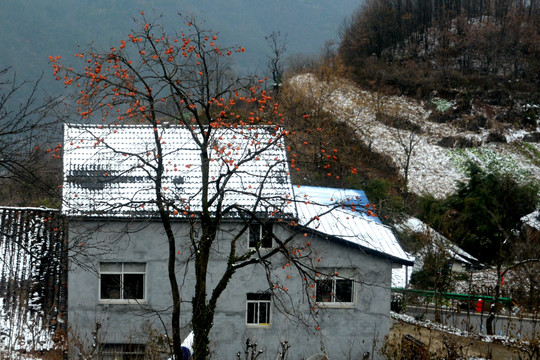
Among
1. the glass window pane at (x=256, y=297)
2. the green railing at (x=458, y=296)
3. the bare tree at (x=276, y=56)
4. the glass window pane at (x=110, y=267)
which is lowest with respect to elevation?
the green railing at (x=458, y=296)

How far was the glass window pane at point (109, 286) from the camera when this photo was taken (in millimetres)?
15086

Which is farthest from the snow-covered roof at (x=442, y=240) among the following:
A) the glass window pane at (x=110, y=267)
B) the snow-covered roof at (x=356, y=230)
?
the glass window pane at (x=110, y=267)

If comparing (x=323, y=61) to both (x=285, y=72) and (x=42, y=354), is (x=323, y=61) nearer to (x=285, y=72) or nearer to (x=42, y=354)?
(x=285, y=72)

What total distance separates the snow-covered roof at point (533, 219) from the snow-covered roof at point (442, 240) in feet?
10.6

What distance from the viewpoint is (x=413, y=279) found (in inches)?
998

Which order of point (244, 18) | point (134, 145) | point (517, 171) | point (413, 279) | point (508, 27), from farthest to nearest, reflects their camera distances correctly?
point (244, 18), point (508, 27), point (517, 171), point (413, 279), point (134, 145)

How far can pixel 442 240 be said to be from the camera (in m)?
27.4

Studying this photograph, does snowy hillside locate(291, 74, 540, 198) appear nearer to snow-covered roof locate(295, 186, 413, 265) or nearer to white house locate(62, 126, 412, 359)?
snow-covered roof locate(295, 186, 413, 265)

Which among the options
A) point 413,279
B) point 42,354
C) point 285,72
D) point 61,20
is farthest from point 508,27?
point 61,20

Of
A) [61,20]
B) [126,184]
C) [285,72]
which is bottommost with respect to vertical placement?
[126,184]

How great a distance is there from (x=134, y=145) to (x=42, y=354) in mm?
5772

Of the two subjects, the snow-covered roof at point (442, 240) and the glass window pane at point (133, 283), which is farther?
the snow-covered roof at point (442, 240)

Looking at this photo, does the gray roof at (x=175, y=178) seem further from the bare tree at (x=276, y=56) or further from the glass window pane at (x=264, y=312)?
the bare tree at (x=276, y=56)

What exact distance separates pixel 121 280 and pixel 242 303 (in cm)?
308
